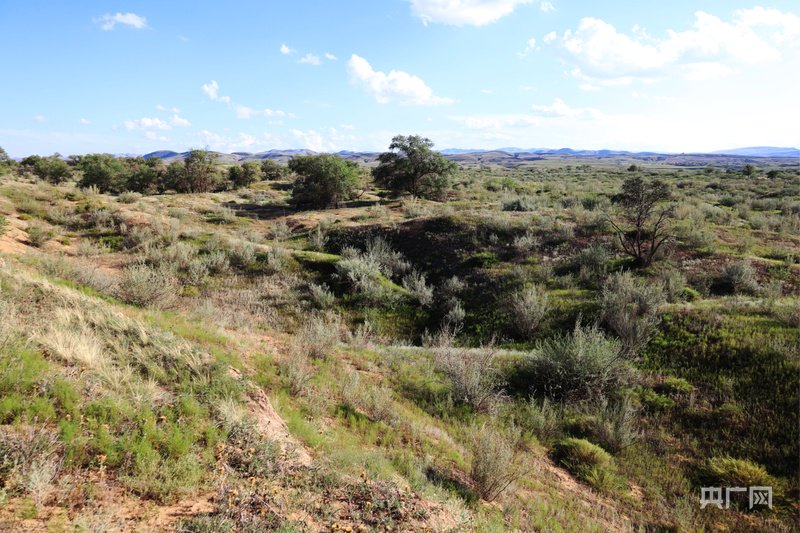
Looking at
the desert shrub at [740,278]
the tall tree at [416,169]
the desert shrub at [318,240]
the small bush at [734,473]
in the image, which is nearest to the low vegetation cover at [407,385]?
the small bush at [734,473]

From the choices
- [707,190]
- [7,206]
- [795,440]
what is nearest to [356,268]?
[795,440]

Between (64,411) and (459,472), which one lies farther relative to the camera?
(459,472)

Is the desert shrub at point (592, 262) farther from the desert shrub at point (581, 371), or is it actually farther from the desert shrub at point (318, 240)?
the desert shrub at point (318, 240)

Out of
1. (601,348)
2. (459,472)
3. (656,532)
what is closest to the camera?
(656,532)

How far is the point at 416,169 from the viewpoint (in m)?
33.4

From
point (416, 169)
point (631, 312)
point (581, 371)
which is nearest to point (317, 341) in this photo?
Result: point (581, 371)

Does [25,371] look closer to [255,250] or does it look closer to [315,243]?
[255,250]

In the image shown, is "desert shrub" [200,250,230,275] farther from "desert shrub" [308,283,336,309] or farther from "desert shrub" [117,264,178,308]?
"desert shrub" [117,264,178,308]

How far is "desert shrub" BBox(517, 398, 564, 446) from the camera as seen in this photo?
6.85 metres

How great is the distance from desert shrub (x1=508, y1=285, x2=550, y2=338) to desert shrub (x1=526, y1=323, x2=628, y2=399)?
2768mm

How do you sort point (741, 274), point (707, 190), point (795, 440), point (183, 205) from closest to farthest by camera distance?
point (795, 440) < point (741, 274) < point (183, 205) < point (707, 190)

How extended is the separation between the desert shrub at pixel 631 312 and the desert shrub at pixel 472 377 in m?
3.25

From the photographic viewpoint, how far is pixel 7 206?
67.4ft

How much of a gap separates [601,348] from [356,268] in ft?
30.1
